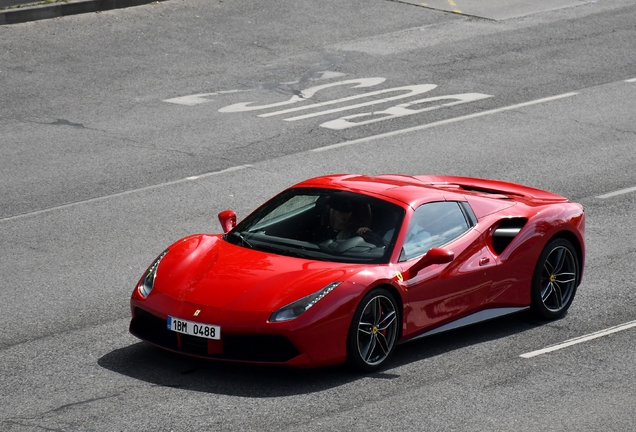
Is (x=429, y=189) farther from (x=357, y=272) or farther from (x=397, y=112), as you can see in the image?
(x=397, y=112)

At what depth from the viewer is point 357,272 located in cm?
774

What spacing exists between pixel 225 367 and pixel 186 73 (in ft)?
38.1

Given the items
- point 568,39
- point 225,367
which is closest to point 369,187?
point 225,367

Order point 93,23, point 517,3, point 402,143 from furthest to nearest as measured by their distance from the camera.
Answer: point 517,3 → point 93,23 → point 402,143

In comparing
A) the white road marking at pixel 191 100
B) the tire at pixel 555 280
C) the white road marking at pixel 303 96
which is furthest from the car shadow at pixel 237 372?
the white road marking at pixel 191 100

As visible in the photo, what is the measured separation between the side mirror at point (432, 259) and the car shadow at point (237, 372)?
0.66 m

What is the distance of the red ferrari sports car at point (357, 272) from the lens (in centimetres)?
745

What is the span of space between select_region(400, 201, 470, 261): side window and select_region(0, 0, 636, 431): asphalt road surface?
0.77m

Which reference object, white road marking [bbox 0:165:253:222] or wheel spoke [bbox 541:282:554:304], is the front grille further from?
white road marking [bbox 0:165:253:222]

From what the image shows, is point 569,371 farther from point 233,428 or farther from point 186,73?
point 186,73

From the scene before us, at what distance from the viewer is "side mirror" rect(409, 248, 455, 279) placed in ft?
26.2

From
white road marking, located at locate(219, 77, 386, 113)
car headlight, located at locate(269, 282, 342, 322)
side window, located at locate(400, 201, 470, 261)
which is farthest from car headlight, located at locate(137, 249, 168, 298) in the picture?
white road marking, located at locate(219, 77, 386, 113)

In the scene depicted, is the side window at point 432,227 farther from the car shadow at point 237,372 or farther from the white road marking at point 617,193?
Result: the white road marking at point 617,193

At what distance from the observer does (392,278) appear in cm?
786
